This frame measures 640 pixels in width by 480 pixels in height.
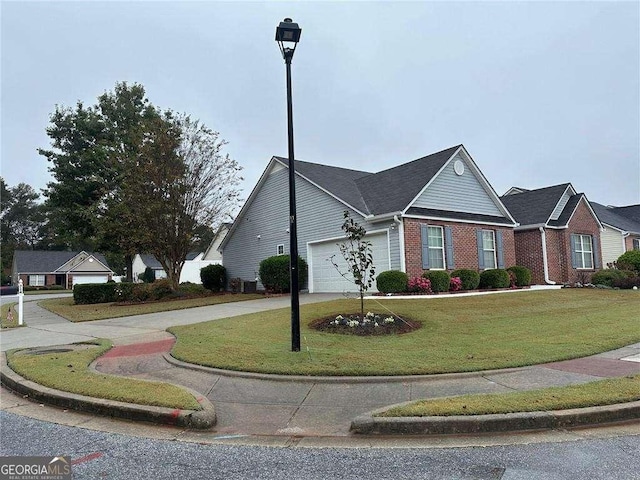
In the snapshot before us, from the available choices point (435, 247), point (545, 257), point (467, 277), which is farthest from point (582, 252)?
point (435, 247)

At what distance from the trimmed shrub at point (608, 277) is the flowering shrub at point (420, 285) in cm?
996

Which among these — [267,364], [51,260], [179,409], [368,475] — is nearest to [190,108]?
[267,364]

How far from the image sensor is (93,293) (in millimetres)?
21688

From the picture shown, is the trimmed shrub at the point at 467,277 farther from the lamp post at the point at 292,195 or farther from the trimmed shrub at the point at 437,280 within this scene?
the lamp post at the point at 292,195

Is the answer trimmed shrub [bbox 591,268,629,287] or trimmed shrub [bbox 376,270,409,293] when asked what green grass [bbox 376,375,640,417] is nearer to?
trimmed shrub [bbox 376,270,409,293]

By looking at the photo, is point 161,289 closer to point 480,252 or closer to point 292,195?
point 480,252

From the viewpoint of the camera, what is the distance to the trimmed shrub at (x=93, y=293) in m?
21.5

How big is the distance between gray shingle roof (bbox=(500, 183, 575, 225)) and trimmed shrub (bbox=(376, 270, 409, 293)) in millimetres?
10117

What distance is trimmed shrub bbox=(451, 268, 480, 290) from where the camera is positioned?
58.8 ft

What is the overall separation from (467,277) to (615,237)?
52.9 feet

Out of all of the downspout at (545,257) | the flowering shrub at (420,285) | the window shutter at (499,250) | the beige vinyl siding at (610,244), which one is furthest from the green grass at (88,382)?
the beige vinyl siding at (610,244)

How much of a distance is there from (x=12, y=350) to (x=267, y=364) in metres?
5.84

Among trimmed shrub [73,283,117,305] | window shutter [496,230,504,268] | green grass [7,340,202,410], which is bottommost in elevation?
green grass [7,340,202,410]

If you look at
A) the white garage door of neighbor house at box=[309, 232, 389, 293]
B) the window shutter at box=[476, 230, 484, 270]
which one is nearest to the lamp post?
the white garage door of neighbor house at box=[309, 232, 389, 293]
